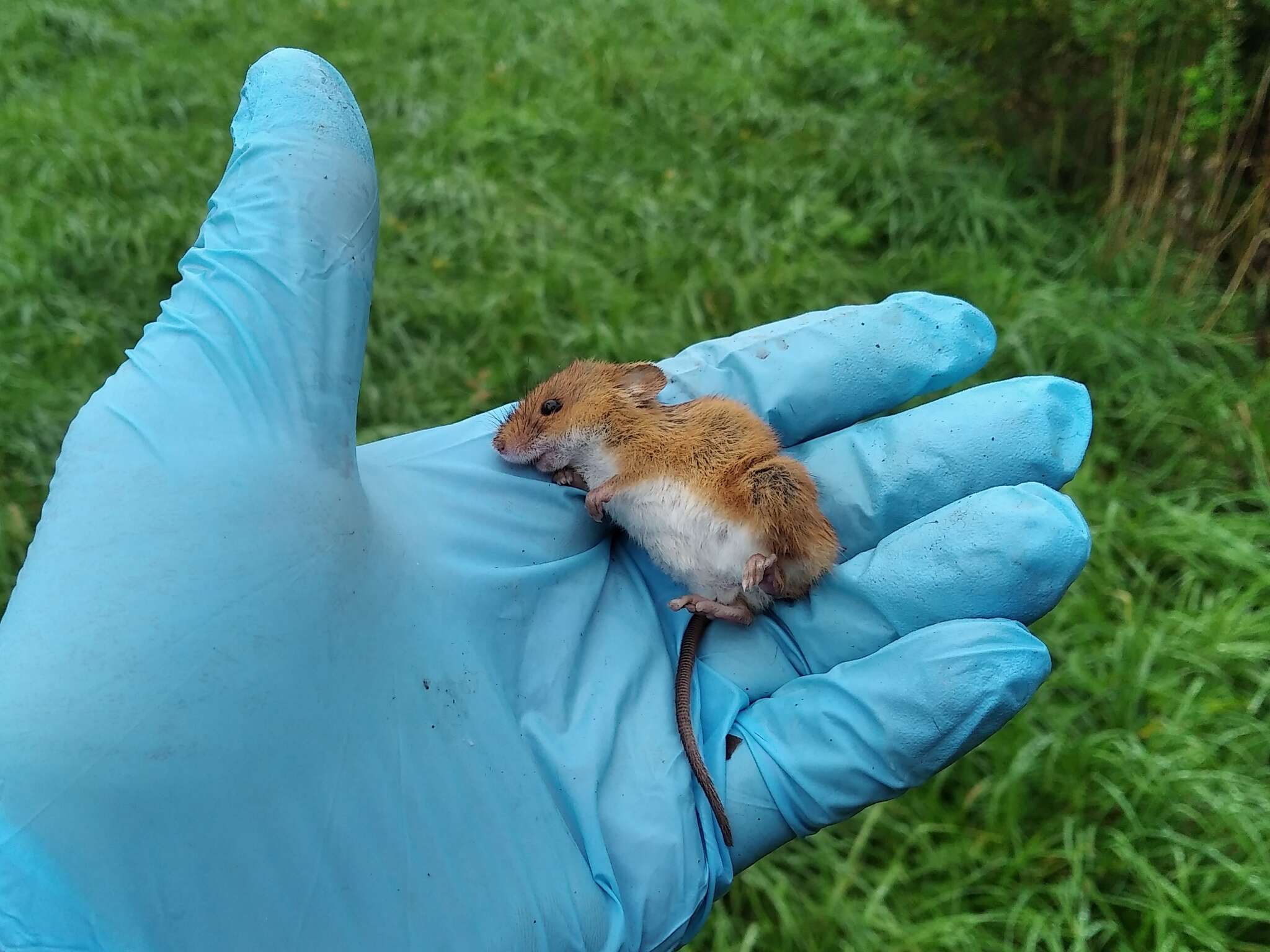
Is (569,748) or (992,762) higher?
(569,748)

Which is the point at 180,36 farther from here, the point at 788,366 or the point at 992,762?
the point at 992,762

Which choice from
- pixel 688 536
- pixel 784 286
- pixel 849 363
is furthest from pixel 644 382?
pixel 784 286

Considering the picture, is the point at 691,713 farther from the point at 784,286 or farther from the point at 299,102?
the point at 784,286

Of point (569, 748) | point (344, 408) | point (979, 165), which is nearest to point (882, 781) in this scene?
point (569, 748)

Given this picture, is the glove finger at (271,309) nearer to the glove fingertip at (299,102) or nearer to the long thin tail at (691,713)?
the glove fingertip at (299,102)

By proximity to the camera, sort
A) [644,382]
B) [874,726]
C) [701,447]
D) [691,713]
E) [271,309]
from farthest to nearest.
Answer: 1. [644,382]
2. [701,447]
3. [691,713]
4. [874,726]
5. [271,309]

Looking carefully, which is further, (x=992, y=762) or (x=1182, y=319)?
(x=1182, y=319)
